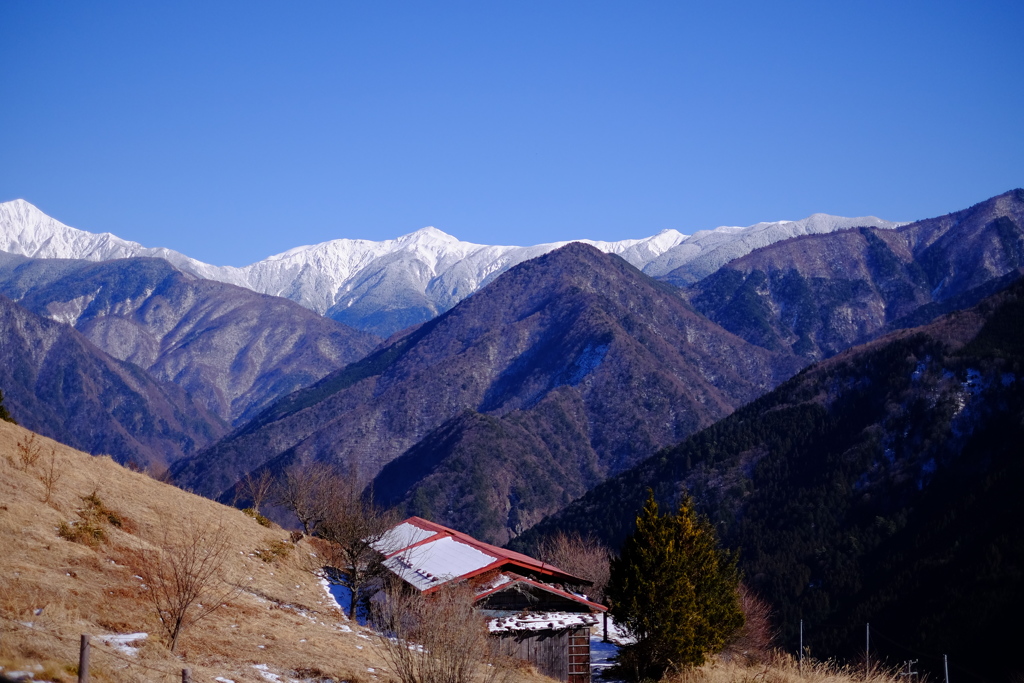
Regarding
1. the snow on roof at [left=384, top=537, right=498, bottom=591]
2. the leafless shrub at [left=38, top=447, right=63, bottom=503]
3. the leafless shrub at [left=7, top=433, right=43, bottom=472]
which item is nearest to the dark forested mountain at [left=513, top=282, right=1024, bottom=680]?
the snow on roof at [left=384, top=537, right=498, bottom=591]

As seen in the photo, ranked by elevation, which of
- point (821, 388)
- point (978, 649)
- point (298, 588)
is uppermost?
point (821, 388)

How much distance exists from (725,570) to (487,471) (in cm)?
15712

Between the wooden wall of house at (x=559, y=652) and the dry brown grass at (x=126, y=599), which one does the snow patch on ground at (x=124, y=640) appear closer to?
the dry brown grass at (x=126, y=599)

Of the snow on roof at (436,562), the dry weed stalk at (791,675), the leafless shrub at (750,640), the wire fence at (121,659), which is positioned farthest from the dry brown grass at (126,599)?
the leafless shrub at (750,640)

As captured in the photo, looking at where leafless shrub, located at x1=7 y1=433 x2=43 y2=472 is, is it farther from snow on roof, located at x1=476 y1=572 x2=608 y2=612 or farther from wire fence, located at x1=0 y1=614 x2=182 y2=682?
snow on roof, located at x1=476 y1=572 x2=608 y2=612

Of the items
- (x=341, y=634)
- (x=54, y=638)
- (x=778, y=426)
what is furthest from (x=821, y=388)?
(x=54, y=638)

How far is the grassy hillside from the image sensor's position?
811 inches

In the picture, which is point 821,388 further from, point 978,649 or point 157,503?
point 157,503

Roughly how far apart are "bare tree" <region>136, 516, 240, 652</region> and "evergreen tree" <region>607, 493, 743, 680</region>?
46.2ft

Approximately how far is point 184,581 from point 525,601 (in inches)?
777

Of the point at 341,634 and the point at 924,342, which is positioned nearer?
the point at 341,634

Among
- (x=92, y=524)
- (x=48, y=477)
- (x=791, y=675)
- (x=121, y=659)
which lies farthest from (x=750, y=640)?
(x=121, y=659)

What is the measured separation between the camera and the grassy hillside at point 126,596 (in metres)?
20.6

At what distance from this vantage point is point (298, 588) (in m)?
41.9
